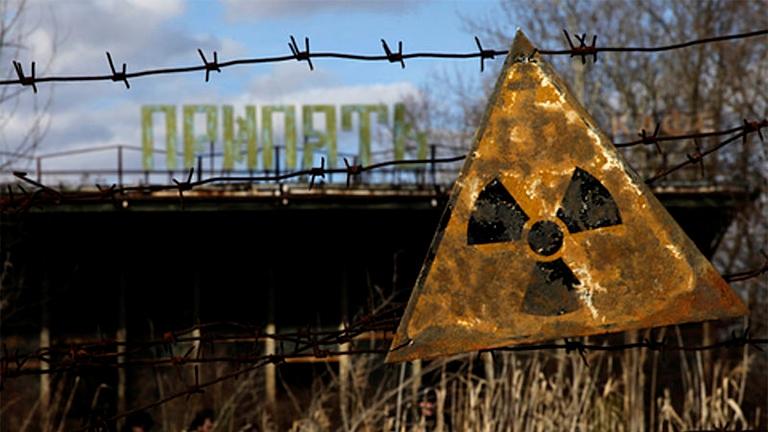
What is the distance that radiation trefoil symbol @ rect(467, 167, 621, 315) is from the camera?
3561 millimetres

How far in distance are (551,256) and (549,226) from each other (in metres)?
0.09

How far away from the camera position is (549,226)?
358 centimetres

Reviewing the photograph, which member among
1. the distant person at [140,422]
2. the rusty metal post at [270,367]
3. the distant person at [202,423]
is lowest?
the distant person at [140,422]

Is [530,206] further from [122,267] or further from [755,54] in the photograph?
[755,54]

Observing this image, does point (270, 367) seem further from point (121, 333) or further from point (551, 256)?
point (551, 256)

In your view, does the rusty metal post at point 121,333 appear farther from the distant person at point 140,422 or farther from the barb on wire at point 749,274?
the barb on wire at point 749,274

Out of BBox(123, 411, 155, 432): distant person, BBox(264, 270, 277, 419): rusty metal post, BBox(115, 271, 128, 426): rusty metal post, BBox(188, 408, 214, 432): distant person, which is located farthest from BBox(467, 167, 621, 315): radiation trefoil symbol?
BBox(115, 271, 128, 426): rusty metal post

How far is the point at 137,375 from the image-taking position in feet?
51.9

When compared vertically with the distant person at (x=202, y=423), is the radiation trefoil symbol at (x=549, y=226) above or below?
above

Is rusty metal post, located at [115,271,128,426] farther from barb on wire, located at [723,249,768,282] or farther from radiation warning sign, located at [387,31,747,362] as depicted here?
radiation warning sign, located at [387,31,747,362]

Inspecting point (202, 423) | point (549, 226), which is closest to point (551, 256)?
point (549, 226)

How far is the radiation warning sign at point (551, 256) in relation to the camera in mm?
3559

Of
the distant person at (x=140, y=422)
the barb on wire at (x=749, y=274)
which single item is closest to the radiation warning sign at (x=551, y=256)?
the barb on wire at (x=749, y=274)

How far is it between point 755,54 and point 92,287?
17.5 m
